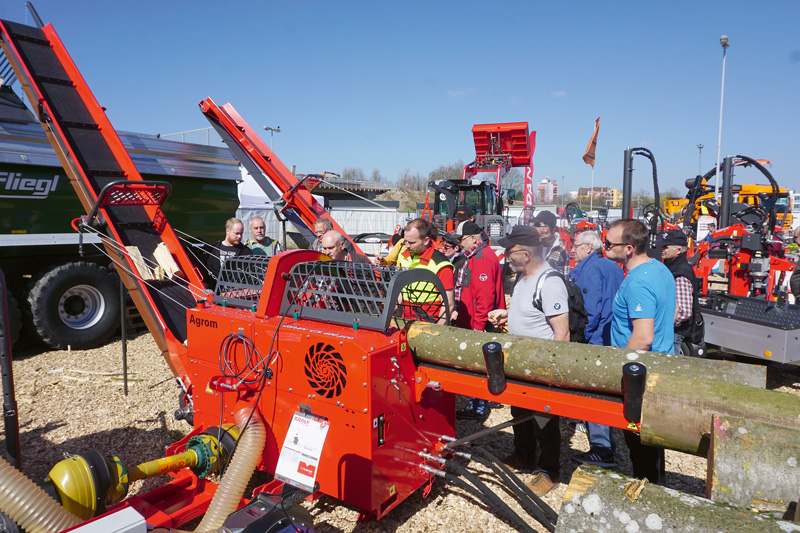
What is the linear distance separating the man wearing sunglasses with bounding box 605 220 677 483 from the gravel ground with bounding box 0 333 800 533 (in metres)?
0.70

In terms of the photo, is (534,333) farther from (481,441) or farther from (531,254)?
(481,441)

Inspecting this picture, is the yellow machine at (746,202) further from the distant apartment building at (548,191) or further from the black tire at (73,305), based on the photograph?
the distant apartment building at (548,191)

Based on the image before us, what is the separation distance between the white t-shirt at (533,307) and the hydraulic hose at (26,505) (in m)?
2.59

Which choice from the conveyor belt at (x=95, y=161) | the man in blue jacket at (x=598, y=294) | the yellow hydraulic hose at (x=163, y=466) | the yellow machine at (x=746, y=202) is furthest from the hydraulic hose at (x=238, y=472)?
the yellow machine at (x=746, y=202)

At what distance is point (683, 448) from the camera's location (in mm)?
1878

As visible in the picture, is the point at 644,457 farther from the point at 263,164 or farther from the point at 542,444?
the point at 263,164

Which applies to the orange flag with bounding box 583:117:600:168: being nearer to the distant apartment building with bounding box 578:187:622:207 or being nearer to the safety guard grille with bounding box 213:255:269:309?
the safety guard grille with bounding box 213:255:269:309

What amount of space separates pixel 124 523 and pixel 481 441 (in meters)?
3.38

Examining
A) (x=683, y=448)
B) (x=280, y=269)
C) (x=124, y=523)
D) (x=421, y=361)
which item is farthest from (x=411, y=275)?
(x=124, y=523)

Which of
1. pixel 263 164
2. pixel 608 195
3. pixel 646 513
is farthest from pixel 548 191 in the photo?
pixel 646 513

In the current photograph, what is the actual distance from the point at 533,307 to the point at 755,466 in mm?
1807

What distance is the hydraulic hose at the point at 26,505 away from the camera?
173 cm

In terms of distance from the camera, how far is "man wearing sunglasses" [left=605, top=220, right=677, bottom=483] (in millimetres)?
2857

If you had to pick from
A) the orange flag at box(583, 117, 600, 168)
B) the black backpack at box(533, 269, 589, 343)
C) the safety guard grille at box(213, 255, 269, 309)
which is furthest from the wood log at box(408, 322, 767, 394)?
the orange flag at box(583, 117, 600, 168)
